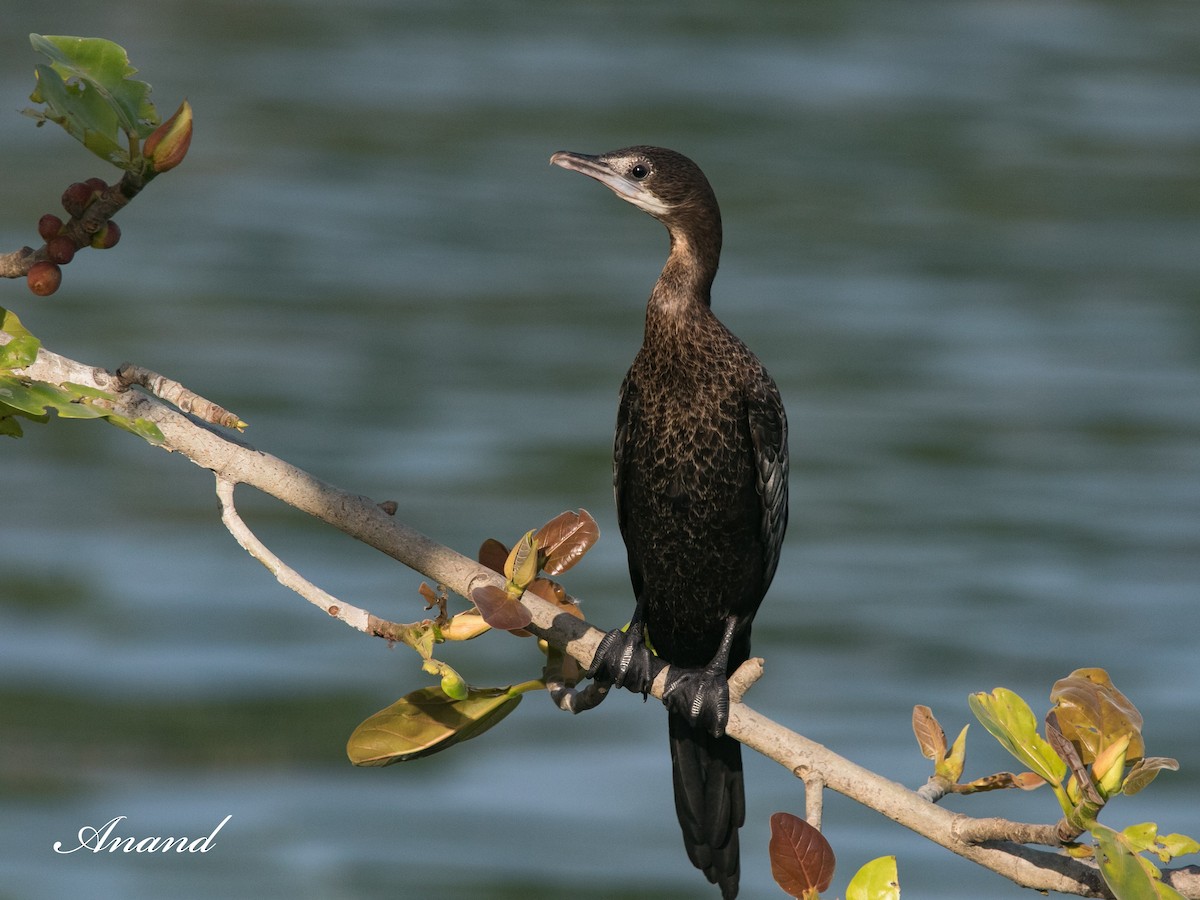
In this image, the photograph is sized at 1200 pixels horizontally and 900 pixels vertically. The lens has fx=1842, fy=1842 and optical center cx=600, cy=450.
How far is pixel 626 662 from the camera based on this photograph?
436cm

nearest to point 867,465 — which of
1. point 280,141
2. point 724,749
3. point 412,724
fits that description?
point 280,141

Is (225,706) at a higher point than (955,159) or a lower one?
lower

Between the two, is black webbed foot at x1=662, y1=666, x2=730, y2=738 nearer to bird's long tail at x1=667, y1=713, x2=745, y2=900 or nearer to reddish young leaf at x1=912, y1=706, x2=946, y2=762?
bird's long tail at x1=667, y1=713, x2=745, y2=900

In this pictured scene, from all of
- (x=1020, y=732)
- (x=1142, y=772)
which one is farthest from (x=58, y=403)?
(x=1142, y=772)

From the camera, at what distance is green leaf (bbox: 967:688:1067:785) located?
9.41ft

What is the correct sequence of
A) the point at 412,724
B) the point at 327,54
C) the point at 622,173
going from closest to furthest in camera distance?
the point at 412,724
the point at 622,173
the point at 327,54

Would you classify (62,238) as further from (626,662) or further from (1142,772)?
(626,662)

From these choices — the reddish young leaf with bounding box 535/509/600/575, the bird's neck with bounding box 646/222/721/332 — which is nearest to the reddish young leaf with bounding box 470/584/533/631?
the reddish young leaf with bounding box 535/509/600/575

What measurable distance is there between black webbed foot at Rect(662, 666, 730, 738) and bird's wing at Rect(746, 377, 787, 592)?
0.41 m

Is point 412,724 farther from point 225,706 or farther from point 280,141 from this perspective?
point 280,141

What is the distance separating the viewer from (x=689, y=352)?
14.4 feet

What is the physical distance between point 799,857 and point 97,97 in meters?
1.56

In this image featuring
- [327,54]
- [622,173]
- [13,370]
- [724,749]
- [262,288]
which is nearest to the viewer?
[13,370]

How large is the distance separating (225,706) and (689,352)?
7.80 metres
